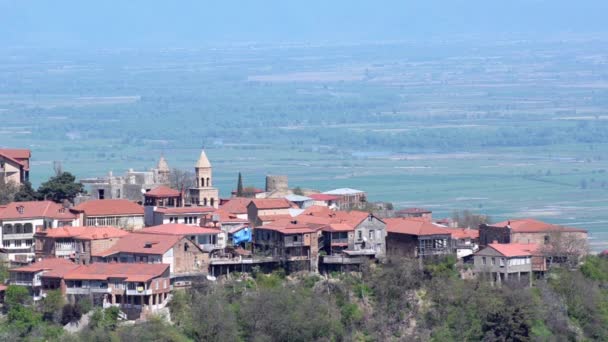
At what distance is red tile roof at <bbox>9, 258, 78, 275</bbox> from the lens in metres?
46.7

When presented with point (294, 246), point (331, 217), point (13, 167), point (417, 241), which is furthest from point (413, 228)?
point (13, 167)

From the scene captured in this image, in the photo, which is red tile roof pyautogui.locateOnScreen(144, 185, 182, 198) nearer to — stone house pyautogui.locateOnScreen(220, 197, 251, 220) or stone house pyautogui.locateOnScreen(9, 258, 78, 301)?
stone house pyautogui.locateOnScreen(220, 197, 251, 220)

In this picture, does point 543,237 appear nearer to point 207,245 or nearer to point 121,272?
point 207,245

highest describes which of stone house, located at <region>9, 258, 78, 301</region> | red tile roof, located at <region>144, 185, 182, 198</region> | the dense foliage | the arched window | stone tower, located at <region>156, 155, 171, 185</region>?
stone tower, located at <region>156, 155, 171, 185</region>

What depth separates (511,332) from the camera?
47.1 metres

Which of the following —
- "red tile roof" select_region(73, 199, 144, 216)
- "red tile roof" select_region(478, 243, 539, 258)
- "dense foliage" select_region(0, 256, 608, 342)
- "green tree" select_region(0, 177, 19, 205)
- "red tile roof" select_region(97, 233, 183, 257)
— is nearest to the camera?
"dense foliage" select_region(0, 256, 608, 342)

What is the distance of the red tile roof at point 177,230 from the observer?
48344 mm

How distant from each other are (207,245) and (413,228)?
548 cm

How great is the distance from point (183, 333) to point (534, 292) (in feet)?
30.7

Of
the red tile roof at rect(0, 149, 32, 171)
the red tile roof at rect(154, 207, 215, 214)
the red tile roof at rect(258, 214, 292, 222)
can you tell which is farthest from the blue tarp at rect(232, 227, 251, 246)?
the red tile roof at rect(0, 149, 32, 171)

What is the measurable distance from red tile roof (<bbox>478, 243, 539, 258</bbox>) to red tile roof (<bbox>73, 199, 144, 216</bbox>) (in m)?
9.78

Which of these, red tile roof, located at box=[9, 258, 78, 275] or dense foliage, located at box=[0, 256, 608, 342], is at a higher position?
red tile roof, located at box=[9, 258, 78, 275]

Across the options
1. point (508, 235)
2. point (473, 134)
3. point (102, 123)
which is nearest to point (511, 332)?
point (508, 235)

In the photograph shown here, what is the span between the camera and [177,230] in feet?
159
